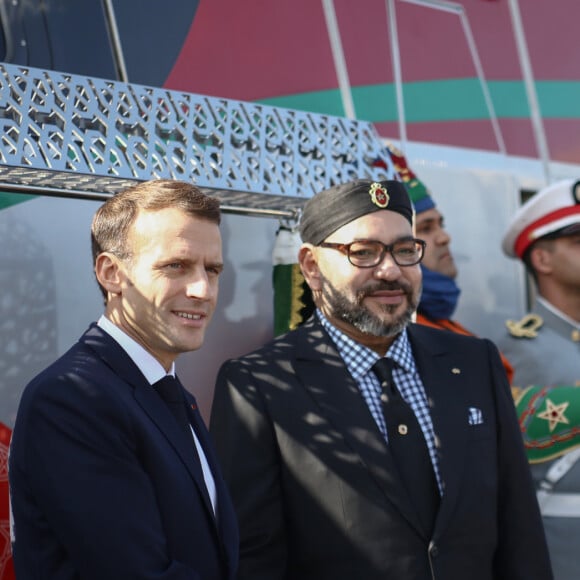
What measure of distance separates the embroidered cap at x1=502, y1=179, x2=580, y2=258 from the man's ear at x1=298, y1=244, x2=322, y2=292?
4.04ft

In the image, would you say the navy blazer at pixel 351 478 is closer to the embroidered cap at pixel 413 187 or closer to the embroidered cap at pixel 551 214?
the embroidered cap at pixel 413 187

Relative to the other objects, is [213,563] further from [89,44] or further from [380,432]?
[89,44]

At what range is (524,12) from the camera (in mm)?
4004

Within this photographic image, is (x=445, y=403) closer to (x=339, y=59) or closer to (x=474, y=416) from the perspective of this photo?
(x=474, y=416)

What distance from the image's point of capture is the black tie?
2.05 m

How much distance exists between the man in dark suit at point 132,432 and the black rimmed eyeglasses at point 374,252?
1.84 feet

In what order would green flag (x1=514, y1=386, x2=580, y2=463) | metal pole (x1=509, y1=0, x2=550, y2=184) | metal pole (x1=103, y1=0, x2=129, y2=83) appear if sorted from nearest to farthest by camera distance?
metal pole (x1=103, y1=0, x2=129, y2=83) < green flag (x1=514, y1=386, x2=580, y2=463) < metal pole (x1=509, y1=0, x2=550, y2=184)

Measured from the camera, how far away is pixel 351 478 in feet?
6.73

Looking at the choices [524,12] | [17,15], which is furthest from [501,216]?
[17,15]

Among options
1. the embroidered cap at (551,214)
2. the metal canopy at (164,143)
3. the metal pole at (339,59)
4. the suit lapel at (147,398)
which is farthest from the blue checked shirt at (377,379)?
the embroidered cap at (551,214)

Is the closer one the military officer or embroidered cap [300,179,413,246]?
embroidered cap [300,179,413,246]

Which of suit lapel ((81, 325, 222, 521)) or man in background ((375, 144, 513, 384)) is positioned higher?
man in background ((375, 144, 513, 384))

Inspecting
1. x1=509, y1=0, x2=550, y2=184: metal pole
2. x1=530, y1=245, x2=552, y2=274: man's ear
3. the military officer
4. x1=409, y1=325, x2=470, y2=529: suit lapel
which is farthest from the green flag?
x1=509, y1=0, x2=550, y2=184: metal pole

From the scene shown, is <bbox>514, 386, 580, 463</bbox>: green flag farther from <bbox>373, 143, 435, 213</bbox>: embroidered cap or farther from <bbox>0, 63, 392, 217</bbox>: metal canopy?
<bbox>0, 63, 392, 217</bbox>: metal canopy
